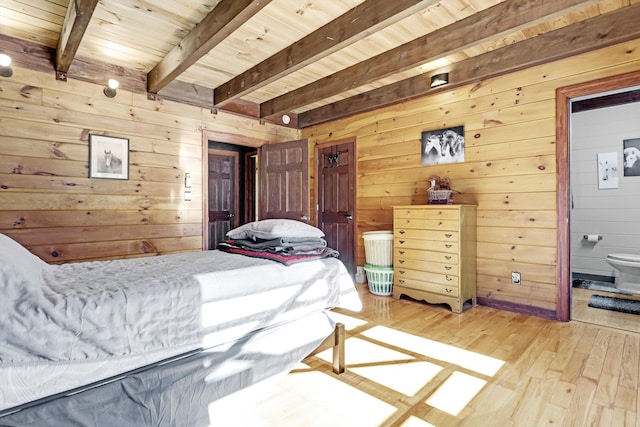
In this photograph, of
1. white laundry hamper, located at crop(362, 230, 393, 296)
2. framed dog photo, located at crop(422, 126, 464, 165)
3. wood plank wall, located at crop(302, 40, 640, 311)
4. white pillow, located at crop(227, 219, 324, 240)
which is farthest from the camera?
white laundry hamper, located at crop(362, 230, 393, 296)

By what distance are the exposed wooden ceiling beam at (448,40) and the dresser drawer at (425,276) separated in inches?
79.4

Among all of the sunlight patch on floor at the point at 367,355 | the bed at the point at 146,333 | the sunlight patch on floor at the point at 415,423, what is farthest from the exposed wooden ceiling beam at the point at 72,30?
the sunlight patch on floor at the point at 415,423

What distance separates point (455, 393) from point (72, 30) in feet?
11.2

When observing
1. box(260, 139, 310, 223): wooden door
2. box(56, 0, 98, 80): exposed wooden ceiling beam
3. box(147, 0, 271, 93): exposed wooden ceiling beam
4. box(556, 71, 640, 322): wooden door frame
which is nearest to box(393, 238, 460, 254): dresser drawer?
box(556, 71, 640, 322): wooden door frame

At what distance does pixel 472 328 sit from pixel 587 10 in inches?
104

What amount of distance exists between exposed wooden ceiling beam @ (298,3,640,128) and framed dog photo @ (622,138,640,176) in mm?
2220

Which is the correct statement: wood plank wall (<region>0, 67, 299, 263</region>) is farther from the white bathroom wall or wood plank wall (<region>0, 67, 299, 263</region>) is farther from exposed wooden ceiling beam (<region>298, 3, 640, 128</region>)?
the white bathroom wall

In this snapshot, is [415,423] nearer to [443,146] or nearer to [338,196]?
[443,146]

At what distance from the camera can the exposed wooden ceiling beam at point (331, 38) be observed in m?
2.12

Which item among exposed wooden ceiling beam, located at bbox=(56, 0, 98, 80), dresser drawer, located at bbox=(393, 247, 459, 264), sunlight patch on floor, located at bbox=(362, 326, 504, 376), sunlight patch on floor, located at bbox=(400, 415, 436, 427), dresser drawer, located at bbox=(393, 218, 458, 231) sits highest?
exposed wooden ceiling beam, located at bbox=(56, 0, 98, 80)

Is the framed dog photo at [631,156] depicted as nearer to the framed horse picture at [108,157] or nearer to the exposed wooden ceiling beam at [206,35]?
the exposed wooden ceiling beam at [206,35]

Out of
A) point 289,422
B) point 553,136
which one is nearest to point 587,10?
point 553,136

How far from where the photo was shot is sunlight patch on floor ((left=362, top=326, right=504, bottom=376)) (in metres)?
2.09

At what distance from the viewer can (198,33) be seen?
8.50 ft
